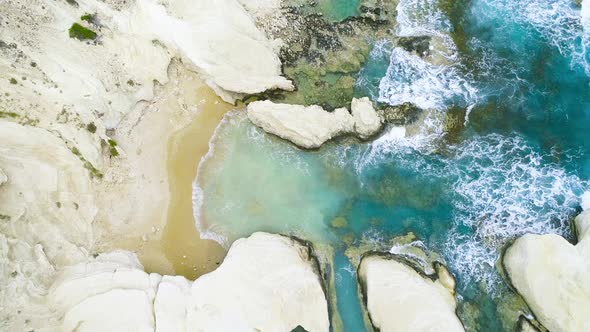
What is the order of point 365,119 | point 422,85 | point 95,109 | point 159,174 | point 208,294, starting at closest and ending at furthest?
point 208,294
point 95,109
point 159,174
point 365,119
point 422,85

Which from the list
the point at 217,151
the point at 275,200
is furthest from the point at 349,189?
the point at 217,151

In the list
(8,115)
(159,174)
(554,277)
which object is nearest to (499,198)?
(554,277)

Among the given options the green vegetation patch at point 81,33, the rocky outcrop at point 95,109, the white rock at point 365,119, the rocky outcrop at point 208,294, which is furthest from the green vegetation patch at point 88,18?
the white rock at point 365,119

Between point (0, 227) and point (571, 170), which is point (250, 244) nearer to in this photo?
point (0, 227)

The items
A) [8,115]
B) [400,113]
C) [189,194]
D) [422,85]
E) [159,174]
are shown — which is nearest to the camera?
[8,115]

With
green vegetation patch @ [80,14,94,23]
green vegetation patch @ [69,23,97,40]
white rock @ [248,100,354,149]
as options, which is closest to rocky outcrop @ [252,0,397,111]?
Result: white rock @ [248,100,354,149]

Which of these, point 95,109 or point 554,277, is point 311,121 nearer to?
point 95,109

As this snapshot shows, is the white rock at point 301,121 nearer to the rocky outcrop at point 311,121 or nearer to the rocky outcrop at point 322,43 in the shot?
the rocky outcrop at point 311,121
